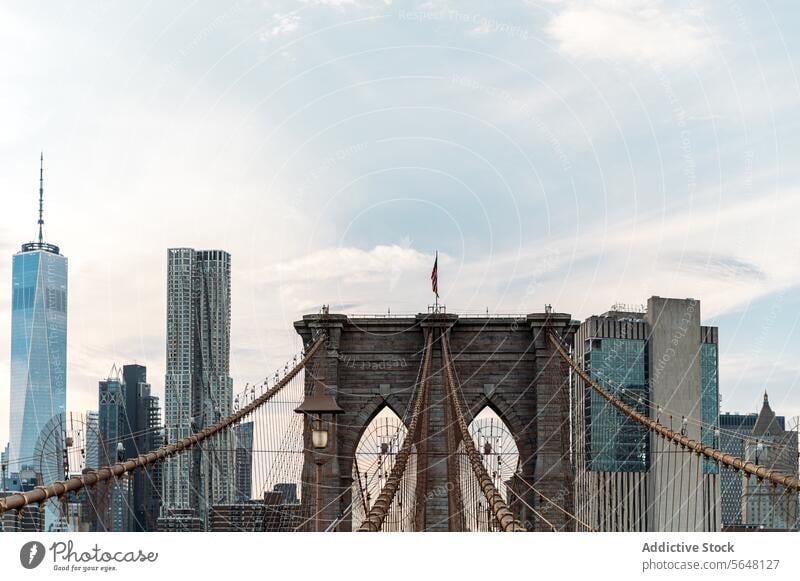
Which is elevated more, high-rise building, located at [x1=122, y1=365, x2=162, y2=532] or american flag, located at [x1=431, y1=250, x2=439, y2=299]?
american flag, located at [x1=431, y1=250, x2=439, y2=299]

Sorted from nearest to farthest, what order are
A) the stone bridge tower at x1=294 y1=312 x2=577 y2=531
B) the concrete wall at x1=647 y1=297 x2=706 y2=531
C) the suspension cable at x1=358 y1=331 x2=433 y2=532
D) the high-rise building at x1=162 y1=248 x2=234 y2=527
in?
1. the suspension cable at x1=358 y1=331 x2=433 y2=532
2. the high-rise building at x1=162 y1=248 x2=234 y2=527
3. the stone bridge tower at x1=294 y1=312 x2=577 y2=531
4. the concrete wall at x1=647 y1=297 x2=706 y2=531

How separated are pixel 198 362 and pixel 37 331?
18.8 meters

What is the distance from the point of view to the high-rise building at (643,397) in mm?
125750

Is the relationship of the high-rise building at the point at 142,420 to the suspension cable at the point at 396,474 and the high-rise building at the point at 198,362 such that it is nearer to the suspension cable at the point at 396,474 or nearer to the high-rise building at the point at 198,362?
the high-rise building at the point at 198,362

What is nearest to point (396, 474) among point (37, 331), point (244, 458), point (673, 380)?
point (37, 331)

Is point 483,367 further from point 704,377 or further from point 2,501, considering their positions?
point 704,377

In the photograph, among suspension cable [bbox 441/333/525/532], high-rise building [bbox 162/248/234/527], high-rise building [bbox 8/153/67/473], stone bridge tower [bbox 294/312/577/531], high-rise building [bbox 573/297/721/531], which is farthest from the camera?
high-rise building [bbox 573/297/721/531]

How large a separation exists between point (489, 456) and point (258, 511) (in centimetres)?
1403

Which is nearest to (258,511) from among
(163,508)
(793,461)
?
(163,508)

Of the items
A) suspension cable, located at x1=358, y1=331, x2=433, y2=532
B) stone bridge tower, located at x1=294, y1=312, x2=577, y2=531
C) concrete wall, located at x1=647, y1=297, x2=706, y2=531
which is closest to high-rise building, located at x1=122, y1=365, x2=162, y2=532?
stone bridge tower, located at x1=294, y1=312, x2=577, y2=531

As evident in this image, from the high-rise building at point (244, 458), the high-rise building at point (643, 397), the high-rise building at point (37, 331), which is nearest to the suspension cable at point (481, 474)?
the high-rise building at point (244, 458)

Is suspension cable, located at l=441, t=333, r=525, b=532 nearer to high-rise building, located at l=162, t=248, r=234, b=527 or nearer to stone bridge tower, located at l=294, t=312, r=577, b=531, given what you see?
stone bridge tower, located at l=294, t=312, r=577, b=531

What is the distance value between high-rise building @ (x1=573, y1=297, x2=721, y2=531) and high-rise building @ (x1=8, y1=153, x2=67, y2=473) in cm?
9018

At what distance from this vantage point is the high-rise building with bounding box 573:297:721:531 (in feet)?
413
